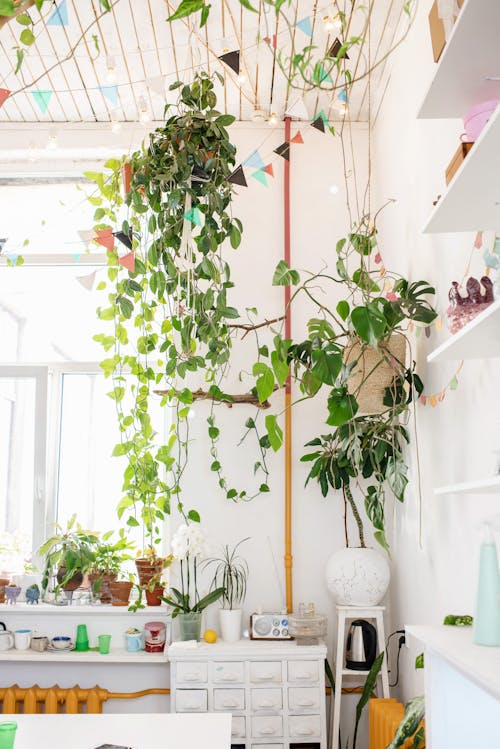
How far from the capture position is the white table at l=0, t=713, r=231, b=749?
204cm

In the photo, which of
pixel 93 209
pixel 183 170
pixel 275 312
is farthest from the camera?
pixel 93 209

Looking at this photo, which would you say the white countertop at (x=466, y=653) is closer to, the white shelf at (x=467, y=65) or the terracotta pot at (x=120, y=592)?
the white shelf at (x=467, y=65)

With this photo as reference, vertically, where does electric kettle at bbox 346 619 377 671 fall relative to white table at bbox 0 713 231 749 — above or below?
above

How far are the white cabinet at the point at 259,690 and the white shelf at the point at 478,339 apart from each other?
1870mm

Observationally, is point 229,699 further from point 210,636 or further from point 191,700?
point 210,636

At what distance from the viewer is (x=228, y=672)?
3.10 m

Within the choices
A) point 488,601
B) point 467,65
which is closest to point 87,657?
point 488,601

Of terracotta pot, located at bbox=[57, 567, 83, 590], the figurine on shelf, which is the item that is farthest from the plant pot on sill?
terracotta pot, located at bbox=[57, 567, 83, 590]

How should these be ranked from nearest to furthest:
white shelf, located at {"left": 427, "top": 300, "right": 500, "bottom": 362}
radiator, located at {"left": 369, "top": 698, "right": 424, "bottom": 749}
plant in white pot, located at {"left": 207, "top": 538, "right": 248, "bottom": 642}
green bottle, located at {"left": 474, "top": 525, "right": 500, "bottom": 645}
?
1. white shelf, located at {"left": 427, "top": 300, "right": 500, "bottom": 362}
2. green bottle, located at {"left": 474, "top": 525, "right": 500, "bottom": 645}
3. radiator, located at {"left": 369, "top": 698, "right": 424, "bottom": 749}
4. plant in white pot, located at {"left": 207, "top": 538, "right": 248, "bottom": 642}

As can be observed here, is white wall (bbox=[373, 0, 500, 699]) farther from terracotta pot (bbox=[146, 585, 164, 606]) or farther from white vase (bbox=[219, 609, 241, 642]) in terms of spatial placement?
terracotta pot (bbox=[146, 585, 164, 606])

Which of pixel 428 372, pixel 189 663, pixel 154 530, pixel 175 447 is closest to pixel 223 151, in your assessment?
pixel 428 372

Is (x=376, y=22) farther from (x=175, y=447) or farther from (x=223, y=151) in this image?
(x=175, y=447)

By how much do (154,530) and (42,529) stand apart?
68 cm

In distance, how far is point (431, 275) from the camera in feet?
8.74
